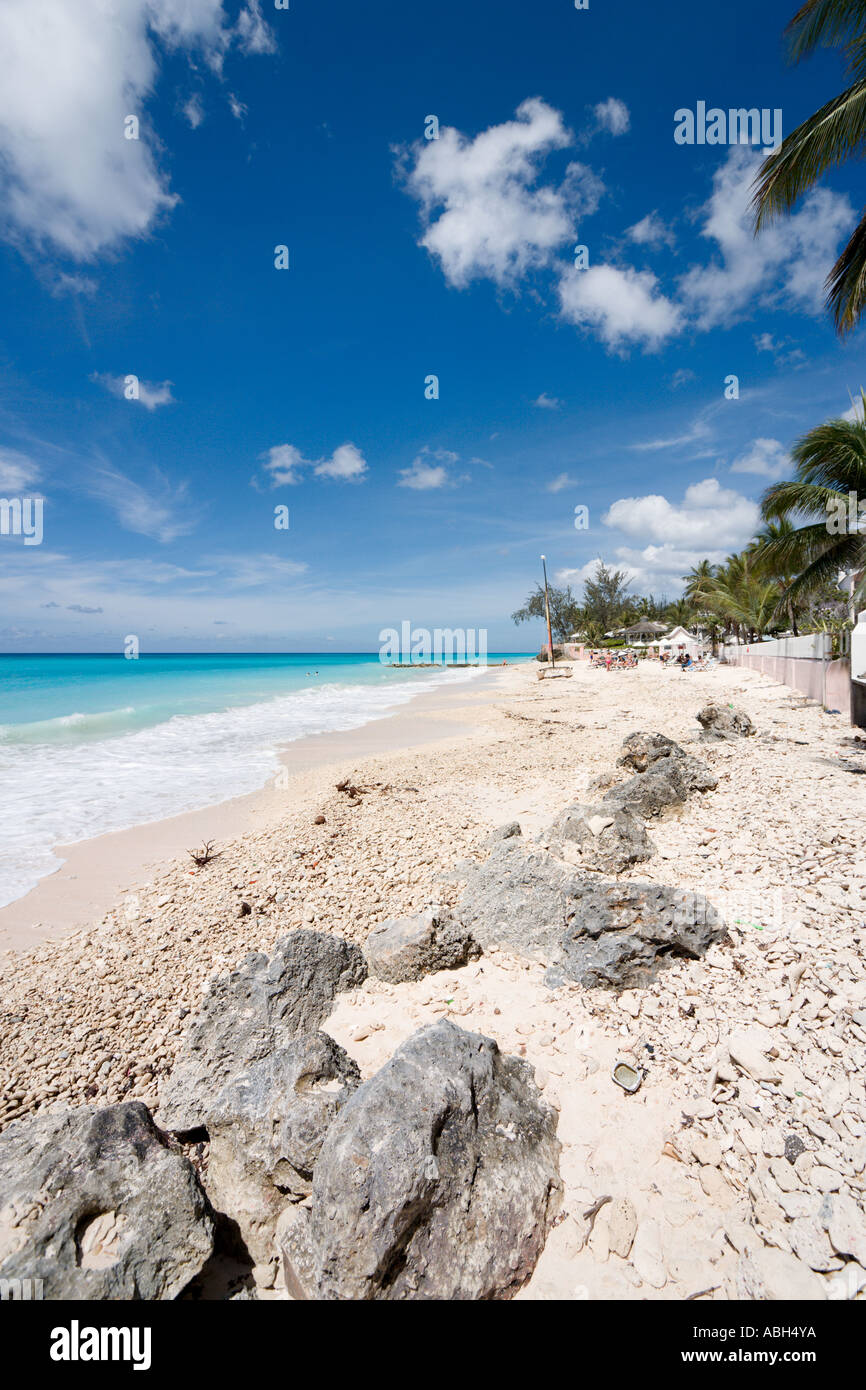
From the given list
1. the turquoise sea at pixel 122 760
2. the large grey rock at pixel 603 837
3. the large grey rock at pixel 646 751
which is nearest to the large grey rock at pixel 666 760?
the large grey rock at pixel 646 751

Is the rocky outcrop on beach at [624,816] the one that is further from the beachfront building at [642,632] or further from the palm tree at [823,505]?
the beachfront building at [642,632]

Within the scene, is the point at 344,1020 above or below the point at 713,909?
below

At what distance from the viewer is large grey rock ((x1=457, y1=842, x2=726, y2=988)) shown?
140 inches

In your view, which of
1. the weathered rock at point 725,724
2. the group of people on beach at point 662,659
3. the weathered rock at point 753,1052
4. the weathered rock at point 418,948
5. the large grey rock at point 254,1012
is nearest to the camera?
the weathered rock at point 753,1052

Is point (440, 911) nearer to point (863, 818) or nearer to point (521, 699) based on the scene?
point (863, 818)

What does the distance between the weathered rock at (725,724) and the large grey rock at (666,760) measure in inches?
107

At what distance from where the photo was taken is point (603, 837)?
206 inches

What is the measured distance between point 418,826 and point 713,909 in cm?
412

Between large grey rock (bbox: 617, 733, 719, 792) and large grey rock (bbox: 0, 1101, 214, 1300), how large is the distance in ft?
19.6

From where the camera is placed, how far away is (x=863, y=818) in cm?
486

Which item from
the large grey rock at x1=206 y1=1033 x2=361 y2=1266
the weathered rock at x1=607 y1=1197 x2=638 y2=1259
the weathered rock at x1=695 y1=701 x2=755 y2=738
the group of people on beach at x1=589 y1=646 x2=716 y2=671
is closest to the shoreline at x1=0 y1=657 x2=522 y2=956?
the large grey rock at x1=206 y1=1033 x2=361 y2=1266

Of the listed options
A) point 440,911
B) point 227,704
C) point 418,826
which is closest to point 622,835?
point 440,911

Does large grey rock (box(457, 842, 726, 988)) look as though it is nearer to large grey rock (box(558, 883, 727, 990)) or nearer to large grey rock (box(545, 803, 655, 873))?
large grey rock (box(558, 883, 727, 990))

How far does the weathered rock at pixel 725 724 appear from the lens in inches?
411
